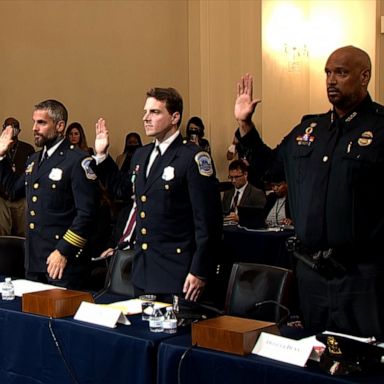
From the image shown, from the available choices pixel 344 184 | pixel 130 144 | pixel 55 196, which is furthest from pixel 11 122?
pixel 344 184

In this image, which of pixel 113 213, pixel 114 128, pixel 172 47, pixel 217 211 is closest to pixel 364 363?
pixel 217 211

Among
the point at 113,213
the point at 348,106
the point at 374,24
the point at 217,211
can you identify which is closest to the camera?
the point at 348,106

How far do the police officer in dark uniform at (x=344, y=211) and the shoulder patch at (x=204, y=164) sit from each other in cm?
55

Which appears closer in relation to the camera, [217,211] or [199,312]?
[199,312]

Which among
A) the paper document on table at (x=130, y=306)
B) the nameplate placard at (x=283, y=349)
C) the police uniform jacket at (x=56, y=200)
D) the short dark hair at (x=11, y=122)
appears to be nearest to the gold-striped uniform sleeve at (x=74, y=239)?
the police uniform jacket at (x=56, y=200)

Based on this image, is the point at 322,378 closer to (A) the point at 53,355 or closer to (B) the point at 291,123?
(A) the point at 53,355

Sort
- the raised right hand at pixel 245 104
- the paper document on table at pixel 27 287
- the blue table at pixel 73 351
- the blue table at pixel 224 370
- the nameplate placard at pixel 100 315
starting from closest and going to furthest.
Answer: the blue table at pixel 224 370
the blue table at pixel 73 351
the nameplate placard at pixel 100 315
the raised right hand at pixel 245 104
the paper document on table at pixel 27 287

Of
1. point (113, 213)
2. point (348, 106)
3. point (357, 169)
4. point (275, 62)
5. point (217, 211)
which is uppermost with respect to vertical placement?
point (275, 62)

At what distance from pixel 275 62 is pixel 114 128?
2.12 m

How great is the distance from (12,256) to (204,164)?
1.60 m

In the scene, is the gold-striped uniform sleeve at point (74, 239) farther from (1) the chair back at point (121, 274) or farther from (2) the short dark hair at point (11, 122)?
(2) the short dark hair at point (11, 122)

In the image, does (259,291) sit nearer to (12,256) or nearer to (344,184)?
(344,184)

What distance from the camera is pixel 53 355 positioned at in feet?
8.19

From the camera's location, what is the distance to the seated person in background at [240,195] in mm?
7103
